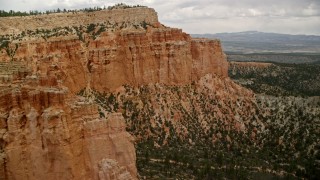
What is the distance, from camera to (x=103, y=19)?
9575 centimetres

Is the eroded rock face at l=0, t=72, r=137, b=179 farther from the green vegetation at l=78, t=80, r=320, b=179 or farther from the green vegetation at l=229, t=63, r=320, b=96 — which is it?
the green vegetation at l=229, t=63, r=320, b=96

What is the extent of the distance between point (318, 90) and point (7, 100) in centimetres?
11278

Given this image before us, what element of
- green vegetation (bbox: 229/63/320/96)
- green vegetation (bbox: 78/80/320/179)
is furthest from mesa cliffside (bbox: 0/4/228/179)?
green vegetation (bbox: 229/63/320/96)

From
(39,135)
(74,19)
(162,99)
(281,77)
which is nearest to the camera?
(39,135)

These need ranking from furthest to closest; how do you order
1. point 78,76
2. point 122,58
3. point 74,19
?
point 74,19
point 122,58
point 78,76

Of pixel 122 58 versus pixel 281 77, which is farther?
pixel 281 77

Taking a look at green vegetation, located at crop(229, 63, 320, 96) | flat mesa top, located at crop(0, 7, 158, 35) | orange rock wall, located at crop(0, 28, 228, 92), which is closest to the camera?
orange rock wall, located at crop(0, 28, 228, 92)

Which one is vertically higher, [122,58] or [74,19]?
[74,19]

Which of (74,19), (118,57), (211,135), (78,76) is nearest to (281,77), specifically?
(211,135)

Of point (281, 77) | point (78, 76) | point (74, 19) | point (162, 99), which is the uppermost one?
point (74, 19)

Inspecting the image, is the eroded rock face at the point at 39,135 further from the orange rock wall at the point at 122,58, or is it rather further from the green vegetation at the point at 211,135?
the orange rock wall at the point at 122,58

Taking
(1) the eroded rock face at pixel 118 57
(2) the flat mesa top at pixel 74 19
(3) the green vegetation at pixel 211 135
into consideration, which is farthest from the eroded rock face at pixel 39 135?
(2) the flat mesa top at pixel 74 19

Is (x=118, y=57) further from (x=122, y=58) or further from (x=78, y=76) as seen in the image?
(x=78, y=76)

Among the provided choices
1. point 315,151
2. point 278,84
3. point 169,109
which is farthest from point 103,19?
point 278,84
